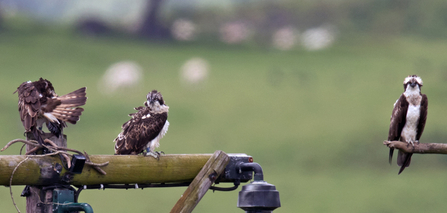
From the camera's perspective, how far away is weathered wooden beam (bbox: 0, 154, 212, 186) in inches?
84.0

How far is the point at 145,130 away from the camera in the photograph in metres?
3.20

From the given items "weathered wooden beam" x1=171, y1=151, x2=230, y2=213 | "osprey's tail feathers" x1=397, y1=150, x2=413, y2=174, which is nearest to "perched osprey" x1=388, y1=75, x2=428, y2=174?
"osprey's tail feathers" x1=397, y1=150, x2=413, y2=174

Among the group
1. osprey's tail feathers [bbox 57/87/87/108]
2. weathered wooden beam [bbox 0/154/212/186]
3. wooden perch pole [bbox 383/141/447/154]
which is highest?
osprey's tail feathers [bbox 57/87/87/108]

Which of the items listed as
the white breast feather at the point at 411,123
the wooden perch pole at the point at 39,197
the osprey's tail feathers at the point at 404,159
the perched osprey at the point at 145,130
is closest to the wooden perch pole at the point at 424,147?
the osprey's tail feathers at the point at 404,159

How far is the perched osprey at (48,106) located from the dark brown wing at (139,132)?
0.61m

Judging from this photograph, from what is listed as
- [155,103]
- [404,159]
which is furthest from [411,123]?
[155,103]

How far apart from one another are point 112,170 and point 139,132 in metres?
0.81

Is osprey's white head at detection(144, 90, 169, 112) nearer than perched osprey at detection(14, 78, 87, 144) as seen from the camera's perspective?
No

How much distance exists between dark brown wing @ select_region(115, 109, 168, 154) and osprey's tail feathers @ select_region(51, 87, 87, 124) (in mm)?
612

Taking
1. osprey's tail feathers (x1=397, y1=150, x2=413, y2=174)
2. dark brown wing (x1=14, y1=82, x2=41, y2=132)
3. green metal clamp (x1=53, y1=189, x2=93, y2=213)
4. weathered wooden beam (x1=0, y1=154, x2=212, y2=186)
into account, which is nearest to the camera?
weathered wooden beam (x1=0, y1=154, x2=212, y2=186)

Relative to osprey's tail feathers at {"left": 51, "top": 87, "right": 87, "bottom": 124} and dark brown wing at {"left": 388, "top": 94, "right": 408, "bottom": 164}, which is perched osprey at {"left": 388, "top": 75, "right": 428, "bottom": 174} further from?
osprey's tail feathers at {"left": 51, "top": 87, "right": 87, "bottom": 124}

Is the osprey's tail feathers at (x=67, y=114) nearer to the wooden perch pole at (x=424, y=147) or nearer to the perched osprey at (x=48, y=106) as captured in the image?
the perched osprey at (x=48, y=106)

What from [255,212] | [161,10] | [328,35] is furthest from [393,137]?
[161,10]

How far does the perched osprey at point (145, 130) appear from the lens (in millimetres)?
3146
